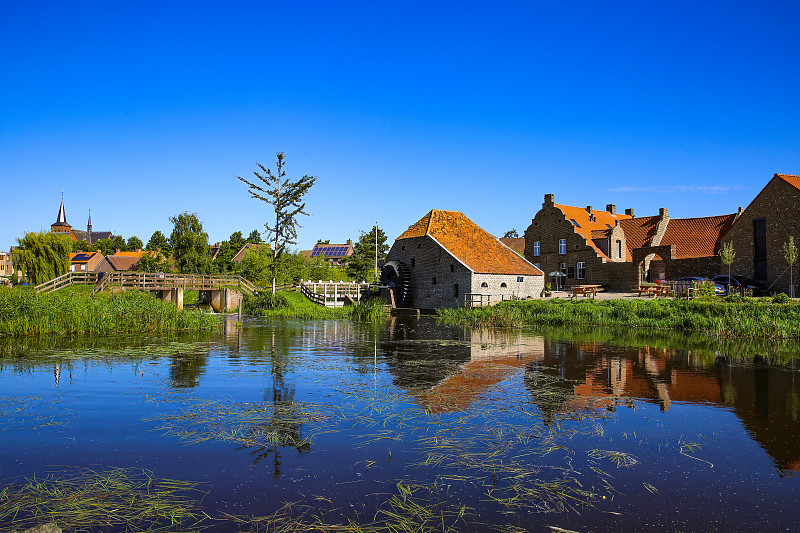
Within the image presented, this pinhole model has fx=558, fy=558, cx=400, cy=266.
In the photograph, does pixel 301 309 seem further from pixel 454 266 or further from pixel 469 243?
pixel 469 243

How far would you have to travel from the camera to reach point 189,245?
2098 inches

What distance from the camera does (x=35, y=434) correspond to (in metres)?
8.58

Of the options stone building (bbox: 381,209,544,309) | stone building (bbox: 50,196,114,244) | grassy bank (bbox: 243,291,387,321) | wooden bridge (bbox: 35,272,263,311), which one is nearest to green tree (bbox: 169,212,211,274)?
wooden bridge (bbox: 35,272,263,311)

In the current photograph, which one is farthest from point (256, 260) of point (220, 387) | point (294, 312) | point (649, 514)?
point (649, 514)

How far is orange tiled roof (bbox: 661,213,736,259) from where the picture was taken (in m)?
45.6

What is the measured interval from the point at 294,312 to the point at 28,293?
17.3 metres

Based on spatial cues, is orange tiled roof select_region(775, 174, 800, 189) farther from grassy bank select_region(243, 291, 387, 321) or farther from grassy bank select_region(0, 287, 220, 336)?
grassy bank select_region(0, 287, 220, 336)

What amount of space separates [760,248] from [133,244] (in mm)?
95892

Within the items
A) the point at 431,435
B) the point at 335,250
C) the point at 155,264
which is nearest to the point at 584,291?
the point at 431,435

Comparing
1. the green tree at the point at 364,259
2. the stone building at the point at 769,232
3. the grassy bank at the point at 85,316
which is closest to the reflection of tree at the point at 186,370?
the grassy bank at the point at 85,316

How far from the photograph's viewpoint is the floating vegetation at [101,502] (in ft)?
18.3

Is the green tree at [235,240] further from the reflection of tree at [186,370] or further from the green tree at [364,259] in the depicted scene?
the reflection of tree at [186,370]

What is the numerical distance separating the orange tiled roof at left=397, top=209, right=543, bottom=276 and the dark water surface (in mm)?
24413

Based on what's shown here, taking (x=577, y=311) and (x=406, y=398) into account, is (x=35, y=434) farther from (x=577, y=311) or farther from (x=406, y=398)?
(x=577, y=311)
